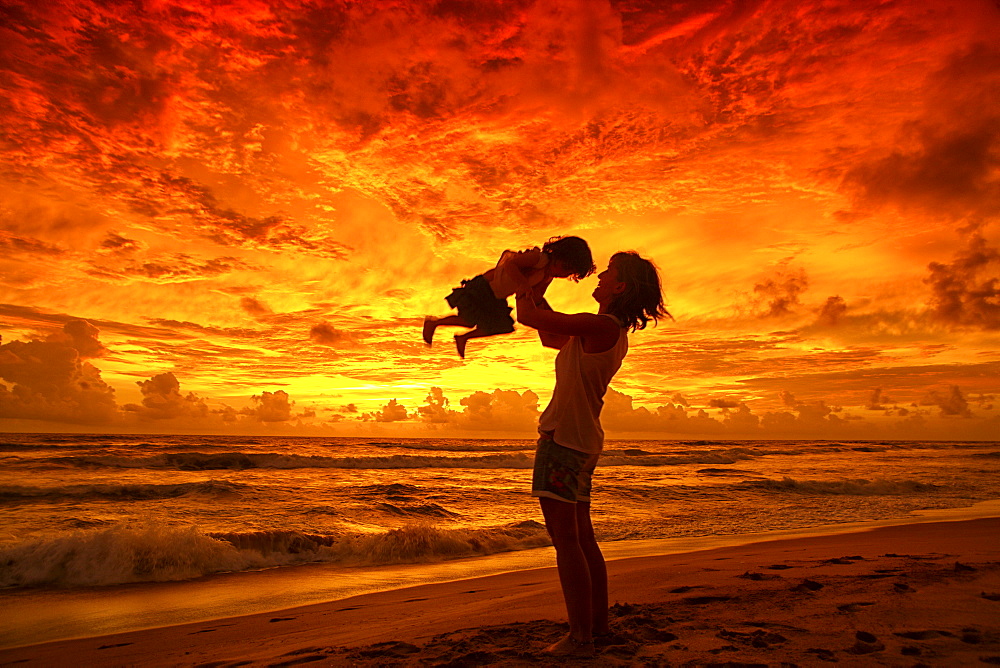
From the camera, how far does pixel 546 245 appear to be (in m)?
3.07

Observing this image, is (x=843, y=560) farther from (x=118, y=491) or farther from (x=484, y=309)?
(x=118, y=491)

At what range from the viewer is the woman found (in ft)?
9.52

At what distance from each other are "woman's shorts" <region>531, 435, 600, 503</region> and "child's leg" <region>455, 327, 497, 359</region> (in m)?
0.62

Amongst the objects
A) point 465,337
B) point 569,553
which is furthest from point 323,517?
point 569,553

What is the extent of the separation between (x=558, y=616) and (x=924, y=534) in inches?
295

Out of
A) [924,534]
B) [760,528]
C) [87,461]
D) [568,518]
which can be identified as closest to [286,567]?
[568,518]

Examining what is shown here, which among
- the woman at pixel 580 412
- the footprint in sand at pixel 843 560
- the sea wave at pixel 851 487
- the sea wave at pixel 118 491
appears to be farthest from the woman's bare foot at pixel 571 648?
the sea wave at pixel 851 487

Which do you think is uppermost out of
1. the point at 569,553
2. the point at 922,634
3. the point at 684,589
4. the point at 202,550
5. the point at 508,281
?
the point at 508,281

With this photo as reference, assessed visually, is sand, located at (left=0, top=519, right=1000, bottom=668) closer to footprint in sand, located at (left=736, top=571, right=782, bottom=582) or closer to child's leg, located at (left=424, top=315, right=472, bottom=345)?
footprint in sand, located at (left=736, top=571, right=782, bottom=582)

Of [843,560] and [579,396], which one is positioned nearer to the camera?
[579,396]

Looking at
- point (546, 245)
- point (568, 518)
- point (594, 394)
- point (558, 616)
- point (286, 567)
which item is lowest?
point (286, 567)

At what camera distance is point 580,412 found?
297 cm

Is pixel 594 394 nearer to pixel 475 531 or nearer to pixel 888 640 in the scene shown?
pixel 888 640

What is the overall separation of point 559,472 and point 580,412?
0.31 m
